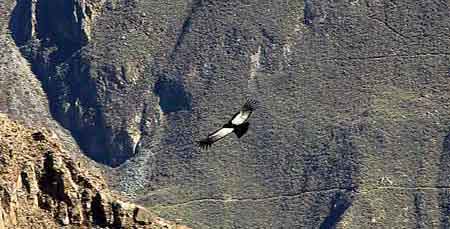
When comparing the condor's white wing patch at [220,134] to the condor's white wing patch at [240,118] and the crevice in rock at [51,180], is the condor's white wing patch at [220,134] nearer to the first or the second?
the condor's white wing patch at [240,118]

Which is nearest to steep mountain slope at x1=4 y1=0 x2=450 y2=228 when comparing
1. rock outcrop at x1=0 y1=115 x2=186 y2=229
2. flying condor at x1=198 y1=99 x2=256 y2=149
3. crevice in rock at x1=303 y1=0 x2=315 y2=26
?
crevice in rock at x1=303 y1=0 x2=315 y2=26

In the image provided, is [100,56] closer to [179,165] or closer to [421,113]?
[179,165]

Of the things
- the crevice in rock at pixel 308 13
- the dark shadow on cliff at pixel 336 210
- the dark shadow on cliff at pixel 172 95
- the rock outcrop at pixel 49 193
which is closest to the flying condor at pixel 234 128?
the rock outcrop at pixel 49 193

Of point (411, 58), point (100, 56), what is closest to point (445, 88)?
point (411, 58)

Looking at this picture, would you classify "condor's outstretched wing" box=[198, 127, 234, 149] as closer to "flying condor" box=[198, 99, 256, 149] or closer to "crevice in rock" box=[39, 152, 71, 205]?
"flying condor" box=[198, 99, 256, 149]

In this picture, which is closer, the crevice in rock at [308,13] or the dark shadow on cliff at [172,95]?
the crevice in rock at [308,13]

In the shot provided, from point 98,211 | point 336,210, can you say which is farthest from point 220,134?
point 336,210

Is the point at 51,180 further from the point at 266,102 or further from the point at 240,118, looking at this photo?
the point at 266,102
